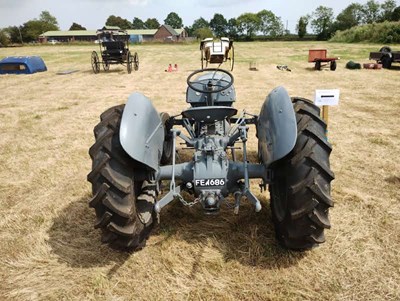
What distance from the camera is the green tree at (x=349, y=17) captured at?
77.6 m

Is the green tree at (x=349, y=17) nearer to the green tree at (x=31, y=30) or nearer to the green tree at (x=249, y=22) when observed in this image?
the green tree at (x=249, y=22)

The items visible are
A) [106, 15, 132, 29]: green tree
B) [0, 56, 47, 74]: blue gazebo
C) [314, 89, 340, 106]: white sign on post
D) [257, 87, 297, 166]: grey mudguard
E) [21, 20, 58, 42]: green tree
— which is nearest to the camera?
[257, 87, 297, 166]: grey mudguard

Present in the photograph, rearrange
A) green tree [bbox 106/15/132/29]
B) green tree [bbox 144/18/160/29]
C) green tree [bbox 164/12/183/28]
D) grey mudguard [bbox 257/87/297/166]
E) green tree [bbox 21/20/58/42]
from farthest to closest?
green tree [bbox 164/12/183/28] → green tree [bbox 144/18/160/29] → green tree [bbox 106/15/132/29] → green tree [bbox 21/20/58/42] → grey mudguard [bbox 257/87/297/166]

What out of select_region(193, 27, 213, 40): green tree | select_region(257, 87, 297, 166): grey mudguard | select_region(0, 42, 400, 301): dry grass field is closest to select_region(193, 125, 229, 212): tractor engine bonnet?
select_region(257, 87, 297, 166): grey mudguard

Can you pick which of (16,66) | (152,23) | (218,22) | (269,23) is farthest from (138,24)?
(16,66)

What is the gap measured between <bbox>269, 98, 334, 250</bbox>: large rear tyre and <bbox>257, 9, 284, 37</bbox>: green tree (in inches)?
4773

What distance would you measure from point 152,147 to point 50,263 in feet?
4.65

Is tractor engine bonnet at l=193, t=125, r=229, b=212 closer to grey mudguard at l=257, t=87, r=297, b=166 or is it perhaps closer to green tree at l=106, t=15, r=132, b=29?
grey mudguard at l=257, t=87, r=297, b=166

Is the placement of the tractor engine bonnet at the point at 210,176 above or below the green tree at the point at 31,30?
below

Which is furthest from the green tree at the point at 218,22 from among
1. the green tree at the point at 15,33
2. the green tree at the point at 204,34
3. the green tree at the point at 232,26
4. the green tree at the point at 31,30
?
the green tree at the point at 15,33

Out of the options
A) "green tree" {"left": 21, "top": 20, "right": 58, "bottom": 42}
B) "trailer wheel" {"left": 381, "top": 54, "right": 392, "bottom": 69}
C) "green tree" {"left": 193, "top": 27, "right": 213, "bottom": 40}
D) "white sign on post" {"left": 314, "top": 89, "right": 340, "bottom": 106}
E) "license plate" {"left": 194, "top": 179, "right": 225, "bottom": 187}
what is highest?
"green tree" {"left": 21, "top": 20, "right": 58, "bottom": 42}

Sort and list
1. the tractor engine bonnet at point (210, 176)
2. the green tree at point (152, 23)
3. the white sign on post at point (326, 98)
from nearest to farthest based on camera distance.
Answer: the tractor engine bonnet at point (210, 176), the white sign on post at point (326, 98), the green tree at point (152, 23)

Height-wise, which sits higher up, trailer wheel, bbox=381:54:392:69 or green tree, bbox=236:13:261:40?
green tree, bbox=236:13:261:40

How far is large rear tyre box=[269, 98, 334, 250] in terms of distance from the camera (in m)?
2.46
